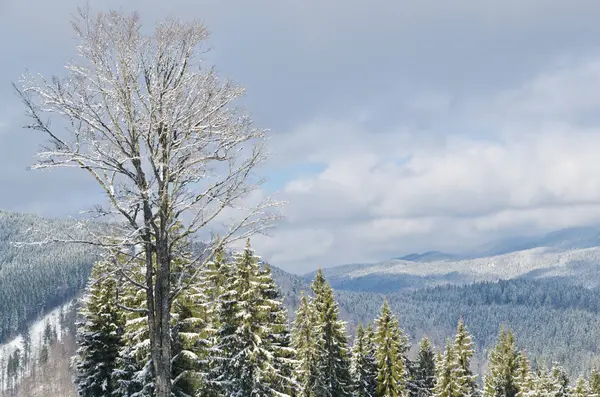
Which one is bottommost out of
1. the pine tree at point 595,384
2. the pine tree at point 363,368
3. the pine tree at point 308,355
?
the pine tree at point 595,384

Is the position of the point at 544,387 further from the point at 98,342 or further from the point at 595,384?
the point at 98,342

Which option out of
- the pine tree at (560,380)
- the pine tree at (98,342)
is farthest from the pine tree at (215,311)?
the pine tree at (560,380)

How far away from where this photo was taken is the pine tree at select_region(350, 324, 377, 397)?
49.3m

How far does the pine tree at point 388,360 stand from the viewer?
46719 millimetres

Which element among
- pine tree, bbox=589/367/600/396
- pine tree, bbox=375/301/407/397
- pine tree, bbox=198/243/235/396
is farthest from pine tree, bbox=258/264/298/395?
pine tree, bbox=589/367/600/396

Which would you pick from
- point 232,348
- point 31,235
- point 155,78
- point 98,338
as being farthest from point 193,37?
point 98,338

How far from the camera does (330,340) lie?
136ft

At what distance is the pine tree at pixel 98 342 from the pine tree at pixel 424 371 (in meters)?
42.4

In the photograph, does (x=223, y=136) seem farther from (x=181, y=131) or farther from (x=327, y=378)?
(x=327, y=378)

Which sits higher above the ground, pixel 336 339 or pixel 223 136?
pixel 223 136

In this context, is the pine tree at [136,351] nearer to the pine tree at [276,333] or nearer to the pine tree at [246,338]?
the pine tree at [246,338]

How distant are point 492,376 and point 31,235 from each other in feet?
164

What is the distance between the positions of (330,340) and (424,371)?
96.0ft

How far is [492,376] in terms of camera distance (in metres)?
54.6
